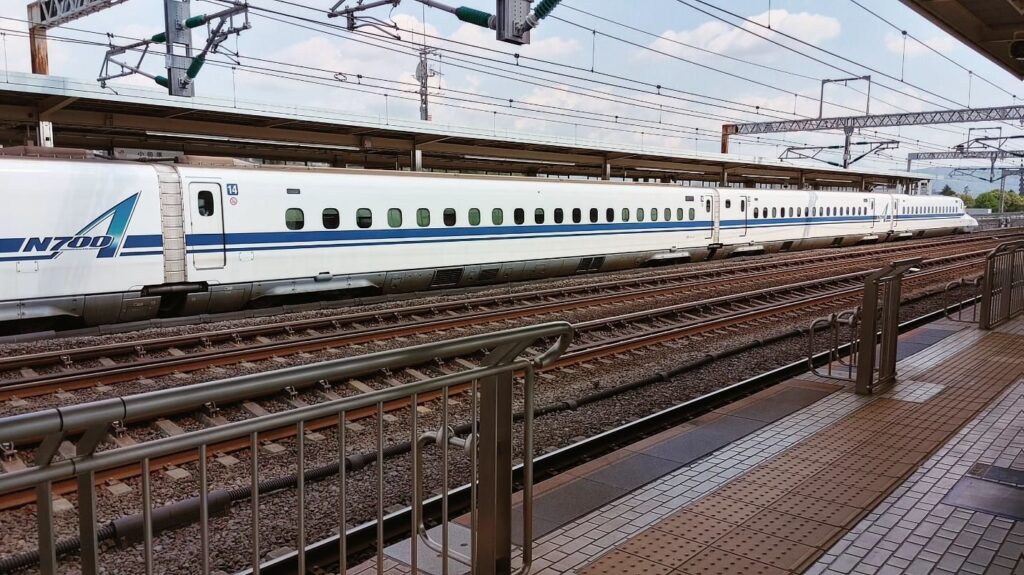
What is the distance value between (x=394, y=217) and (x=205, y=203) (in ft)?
12.4

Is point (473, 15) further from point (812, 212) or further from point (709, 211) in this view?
point (812, 212)

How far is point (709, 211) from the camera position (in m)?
23.9

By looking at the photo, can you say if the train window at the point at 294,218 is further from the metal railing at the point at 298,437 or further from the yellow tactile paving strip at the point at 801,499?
the metal railing at the point at 298,437

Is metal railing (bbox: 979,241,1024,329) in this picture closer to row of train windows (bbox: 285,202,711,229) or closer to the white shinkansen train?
row of train windows (bbox: 285,202,711,229)

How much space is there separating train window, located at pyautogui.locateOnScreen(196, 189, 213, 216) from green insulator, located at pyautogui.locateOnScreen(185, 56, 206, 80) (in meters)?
6.11

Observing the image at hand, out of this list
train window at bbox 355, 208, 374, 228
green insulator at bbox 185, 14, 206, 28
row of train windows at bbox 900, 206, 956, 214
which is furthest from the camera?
row of train windows at bbox 900, 206, 956, 214

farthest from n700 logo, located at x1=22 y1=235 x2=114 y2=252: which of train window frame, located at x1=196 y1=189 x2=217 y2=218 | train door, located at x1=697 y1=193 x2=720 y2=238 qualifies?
train door, located at x1=697 y1=193 x2=720 y2=238

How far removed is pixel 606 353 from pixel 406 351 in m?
7.29

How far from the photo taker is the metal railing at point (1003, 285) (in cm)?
1052

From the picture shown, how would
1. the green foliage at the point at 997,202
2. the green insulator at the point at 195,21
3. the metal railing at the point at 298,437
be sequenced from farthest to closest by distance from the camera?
the green foliage at the point at 997,202 → the green insulator at the point at 195,21 → the metal railing at the point at 298,437

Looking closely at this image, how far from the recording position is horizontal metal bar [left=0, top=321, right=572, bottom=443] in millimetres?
1889

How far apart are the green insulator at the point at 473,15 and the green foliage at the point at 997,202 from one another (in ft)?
358

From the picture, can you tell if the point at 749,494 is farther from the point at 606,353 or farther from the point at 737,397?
the point at 606,353

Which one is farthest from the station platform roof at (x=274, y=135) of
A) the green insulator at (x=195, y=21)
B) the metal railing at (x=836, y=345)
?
the metal railing at (x=836, y=345)
